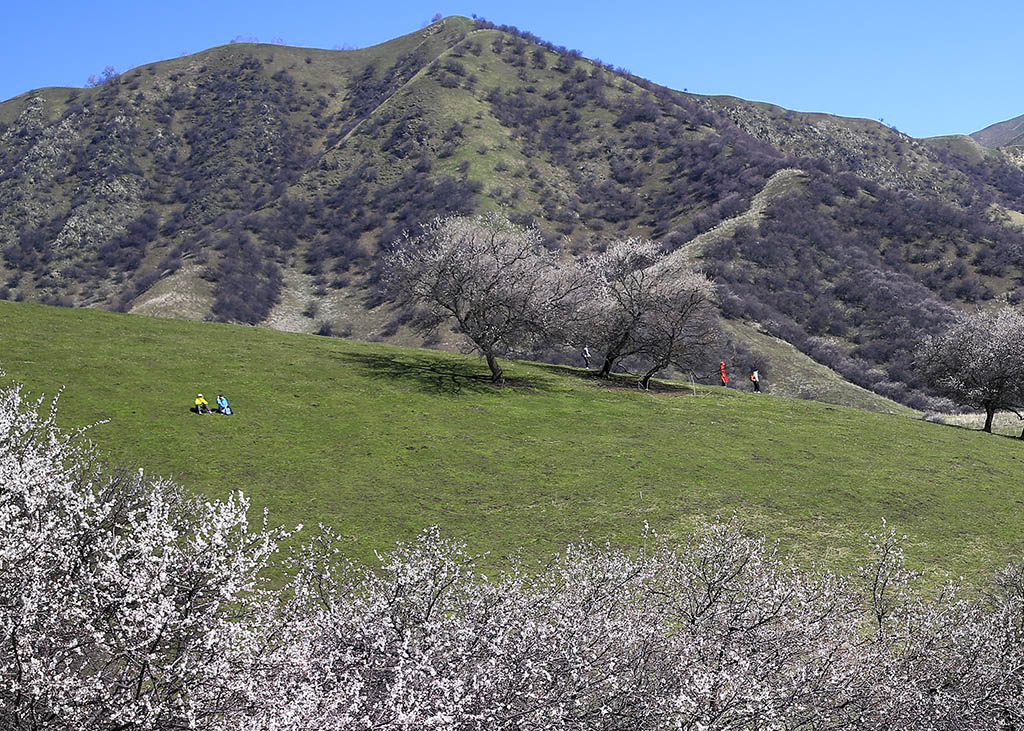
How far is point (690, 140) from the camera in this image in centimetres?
13950

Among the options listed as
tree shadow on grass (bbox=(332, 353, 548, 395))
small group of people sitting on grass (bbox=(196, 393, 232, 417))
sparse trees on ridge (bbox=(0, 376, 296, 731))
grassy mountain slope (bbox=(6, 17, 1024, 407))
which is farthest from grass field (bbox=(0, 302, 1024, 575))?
grassy mountain slope (bbox=(6, 17, 1024, 407))

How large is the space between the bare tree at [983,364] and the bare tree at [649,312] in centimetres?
1607

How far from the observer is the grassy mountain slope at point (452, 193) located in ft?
312

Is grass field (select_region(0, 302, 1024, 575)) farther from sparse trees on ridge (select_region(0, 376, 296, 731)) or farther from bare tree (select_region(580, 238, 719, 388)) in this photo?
sparse trees on ridge (select_region(0, 376, 296, 731))

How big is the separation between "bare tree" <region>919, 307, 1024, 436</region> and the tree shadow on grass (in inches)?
1087

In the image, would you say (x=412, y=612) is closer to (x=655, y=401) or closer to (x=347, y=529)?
(x=347, y=529)

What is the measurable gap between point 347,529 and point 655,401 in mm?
23677

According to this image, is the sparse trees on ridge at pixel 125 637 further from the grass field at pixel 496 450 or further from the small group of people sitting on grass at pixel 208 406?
the small group of people sitting on grass at pixel 208 406

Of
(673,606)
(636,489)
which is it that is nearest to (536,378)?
(636,489)

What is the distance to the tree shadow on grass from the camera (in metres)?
38.8

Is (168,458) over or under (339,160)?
under

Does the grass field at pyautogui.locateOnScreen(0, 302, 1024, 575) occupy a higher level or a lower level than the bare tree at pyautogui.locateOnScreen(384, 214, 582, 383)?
lower

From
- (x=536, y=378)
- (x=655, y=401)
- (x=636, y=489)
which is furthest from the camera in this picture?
(x=536, y=378)

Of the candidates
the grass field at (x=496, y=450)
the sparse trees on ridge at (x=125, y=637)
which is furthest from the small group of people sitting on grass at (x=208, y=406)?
the sparse trees on ridge at (x=125, y=637)
